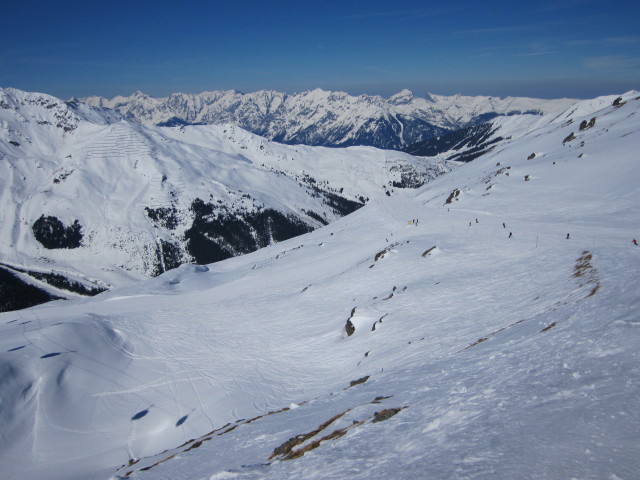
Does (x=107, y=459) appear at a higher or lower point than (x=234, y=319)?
lower

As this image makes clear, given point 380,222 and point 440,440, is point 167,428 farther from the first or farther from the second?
point 380,222

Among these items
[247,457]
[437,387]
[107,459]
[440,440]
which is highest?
[440,440]

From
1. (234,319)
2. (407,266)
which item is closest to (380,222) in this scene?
(407,266)

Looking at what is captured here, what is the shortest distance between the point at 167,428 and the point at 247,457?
1663 centimetres

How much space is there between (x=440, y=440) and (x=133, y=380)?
1314 inches

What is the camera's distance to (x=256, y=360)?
33.9 metres

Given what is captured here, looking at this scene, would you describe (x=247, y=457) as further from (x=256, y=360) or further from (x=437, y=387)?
(x=256, y=360)

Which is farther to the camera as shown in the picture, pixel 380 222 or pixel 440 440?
pixel 380 222

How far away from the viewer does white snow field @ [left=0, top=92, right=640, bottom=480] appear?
32.6 feet

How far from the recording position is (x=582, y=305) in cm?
1781

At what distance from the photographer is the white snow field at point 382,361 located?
391 inches

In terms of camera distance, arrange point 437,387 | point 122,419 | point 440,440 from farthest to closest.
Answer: point 122,419 → point 437,387 → point 440,440

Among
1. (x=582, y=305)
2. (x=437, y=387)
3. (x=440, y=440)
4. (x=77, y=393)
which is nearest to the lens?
(x=440, y=440)

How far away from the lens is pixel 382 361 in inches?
949
